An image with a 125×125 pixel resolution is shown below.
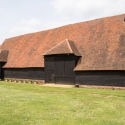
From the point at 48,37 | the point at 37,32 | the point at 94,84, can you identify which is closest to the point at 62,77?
the point at 94,84

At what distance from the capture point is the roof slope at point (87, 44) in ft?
86.9

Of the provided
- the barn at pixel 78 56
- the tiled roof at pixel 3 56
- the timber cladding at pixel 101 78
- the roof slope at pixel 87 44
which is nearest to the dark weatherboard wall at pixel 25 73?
the barn at pixel 78 56

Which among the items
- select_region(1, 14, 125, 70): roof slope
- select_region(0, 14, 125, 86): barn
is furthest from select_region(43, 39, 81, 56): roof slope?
select_region(1, 14, 125, 70): roof slope

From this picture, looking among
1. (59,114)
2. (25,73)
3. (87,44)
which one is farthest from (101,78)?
(25,73)

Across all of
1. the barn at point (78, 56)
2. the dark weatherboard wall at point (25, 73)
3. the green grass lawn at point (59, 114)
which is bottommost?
the green grass lawn at point (59, 114)

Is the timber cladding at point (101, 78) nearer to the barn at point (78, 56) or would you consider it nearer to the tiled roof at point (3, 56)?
the barn at point (78, 56)

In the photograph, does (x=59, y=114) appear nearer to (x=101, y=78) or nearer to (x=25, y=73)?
(x=101, y=78)

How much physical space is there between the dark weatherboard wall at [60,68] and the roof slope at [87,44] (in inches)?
56.7

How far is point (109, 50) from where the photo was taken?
27.1 metres

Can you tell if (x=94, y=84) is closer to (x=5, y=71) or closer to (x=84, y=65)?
(x=84, y=65)

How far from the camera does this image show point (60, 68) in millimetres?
30438

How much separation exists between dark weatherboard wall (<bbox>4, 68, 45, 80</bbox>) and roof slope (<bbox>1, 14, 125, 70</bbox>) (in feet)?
2.77

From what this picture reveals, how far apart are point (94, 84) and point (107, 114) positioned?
1500 centimetres

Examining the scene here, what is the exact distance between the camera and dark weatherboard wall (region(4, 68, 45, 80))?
112ft
